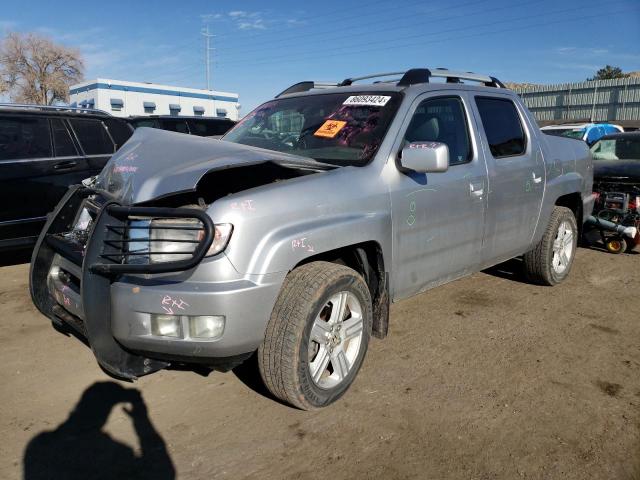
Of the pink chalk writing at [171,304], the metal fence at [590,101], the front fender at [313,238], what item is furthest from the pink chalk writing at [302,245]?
the metal fence at [590,101]

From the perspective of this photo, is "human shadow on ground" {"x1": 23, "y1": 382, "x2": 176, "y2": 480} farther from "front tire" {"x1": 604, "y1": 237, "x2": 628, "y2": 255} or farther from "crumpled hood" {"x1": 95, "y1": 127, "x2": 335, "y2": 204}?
"front tire" {"x1": 604, "y1": 237, "x2": 628, "y2": 255}

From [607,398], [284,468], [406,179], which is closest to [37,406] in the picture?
[284,468]

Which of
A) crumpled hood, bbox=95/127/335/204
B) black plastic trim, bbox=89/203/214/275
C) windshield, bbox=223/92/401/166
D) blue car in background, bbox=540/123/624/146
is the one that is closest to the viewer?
black plastic trim, bbox=89/203/214/275

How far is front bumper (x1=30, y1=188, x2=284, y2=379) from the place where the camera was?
8.16 ft

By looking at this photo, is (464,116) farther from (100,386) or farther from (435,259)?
(100,386)

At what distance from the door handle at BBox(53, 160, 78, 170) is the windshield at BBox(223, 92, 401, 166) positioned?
2.58 metres

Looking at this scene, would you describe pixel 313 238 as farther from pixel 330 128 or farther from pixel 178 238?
pixel 330 128

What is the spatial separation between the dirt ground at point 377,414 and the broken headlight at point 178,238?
97cm

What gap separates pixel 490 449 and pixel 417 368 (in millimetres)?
936

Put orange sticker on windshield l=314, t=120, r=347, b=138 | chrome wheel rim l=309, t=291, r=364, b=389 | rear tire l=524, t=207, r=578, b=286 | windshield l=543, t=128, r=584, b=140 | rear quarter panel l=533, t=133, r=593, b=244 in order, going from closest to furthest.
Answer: chrome wheel rim l=309, t=291, r=364, b=389, orange sticker on windshield l=314, t=120, r=347, b=138, rear quarter panel l=533, t=133, r=593, b=244, rear tire l=524, t=207, r=578, b=286, windshield l=543, t=128, r=584, b=140

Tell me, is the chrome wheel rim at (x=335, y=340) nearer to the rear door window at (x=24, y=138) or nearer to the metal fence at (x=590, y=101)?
the rear door window at (x=24, y=138)

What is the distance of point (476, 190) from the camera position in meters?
3.96

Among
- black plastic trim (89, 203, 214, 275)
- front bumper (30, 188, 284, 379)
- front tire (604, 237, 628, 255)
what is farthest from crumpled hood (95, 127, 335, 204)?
front tire (604, 237, 628, 255)

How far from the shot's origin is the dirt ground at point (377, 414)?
2.55 meters
